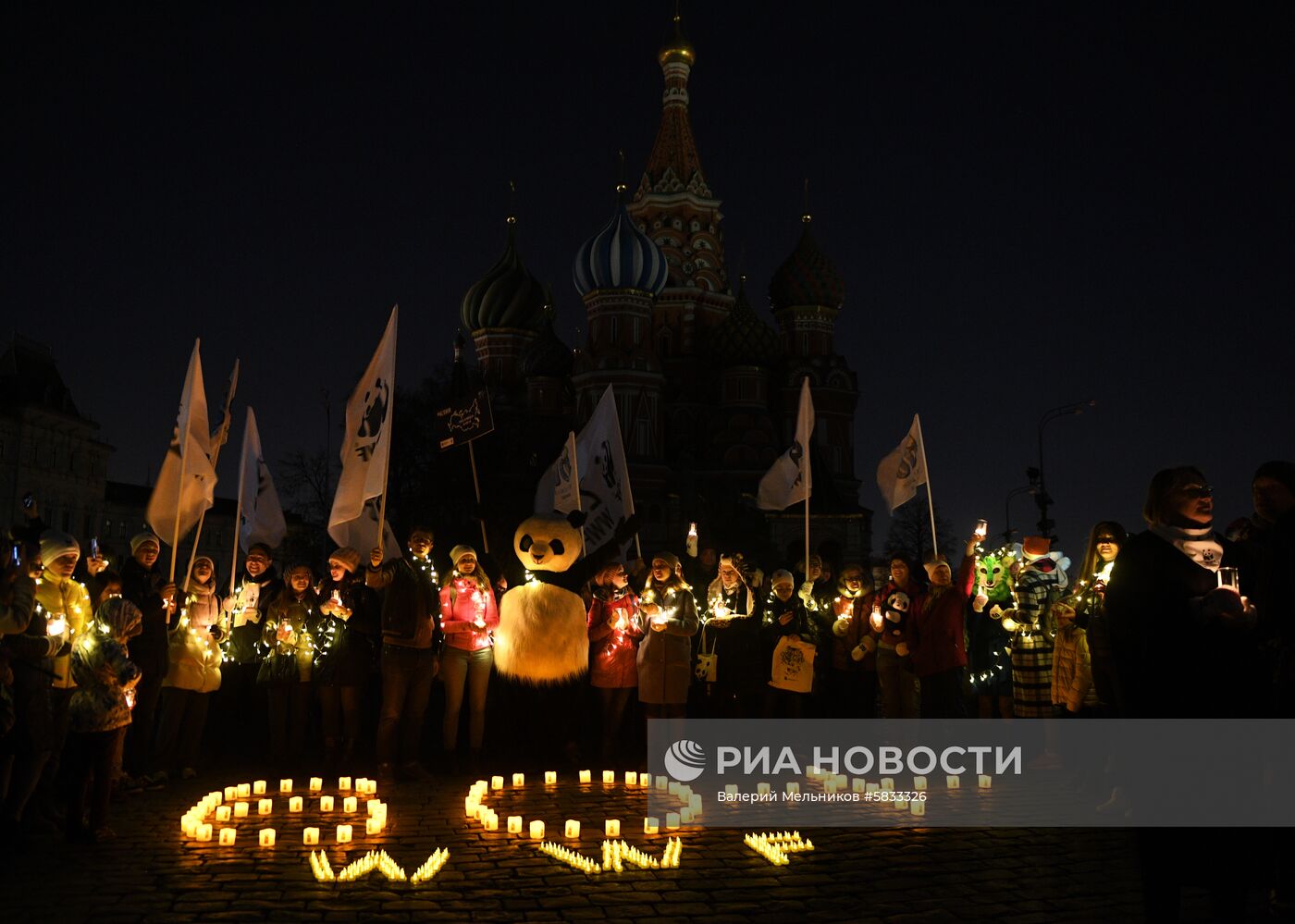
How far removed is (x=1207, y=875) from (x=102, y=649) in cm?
634

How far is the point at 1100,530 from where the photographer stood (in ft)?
28.1

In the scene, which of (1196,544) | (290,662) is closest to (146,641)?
(290,662)

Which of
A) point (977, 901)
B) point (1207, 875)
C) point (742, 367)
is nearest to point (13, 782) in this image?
point (977, 901)

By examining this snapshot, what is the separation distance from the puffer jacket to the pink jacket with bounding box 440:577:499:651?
201 cm

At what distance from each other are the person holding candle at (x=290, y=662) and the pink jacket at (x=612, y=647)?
255cm

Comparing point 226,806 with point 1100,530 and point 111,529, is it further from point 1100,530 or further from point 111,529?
point 111,529

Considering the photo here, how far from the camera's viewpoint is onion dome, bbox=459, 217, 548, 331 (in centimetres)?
6462

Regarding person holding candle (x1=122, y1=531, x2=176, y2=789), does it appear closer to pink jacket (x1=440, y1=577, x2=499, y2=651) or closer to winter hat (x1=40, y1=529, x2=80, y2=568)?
winter hat (x1=40, y1=529, x2=80, y2=568)

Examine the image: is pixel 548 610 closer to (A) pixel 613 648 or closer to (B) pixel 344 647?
(A) pixel 613 648

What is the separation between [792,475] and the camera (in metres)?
13.4

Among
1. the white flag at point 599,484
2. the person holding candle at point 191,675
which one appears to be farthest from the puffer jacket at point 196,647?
the white flag at point 599,484

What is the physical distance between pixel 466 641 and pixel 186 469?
9.52 ft

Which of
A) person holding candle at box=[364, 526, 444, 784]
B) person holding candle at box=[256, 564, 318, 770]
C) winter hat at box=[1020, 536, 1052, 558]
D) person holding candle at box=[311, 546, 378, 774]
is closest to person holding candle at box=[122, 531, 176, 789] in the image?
person holding candle at box=[256, 564, 318, 770]

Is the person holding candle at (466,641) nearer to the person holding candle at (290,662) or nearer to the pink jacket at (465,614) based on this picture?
the pink jacket at (465,614)
